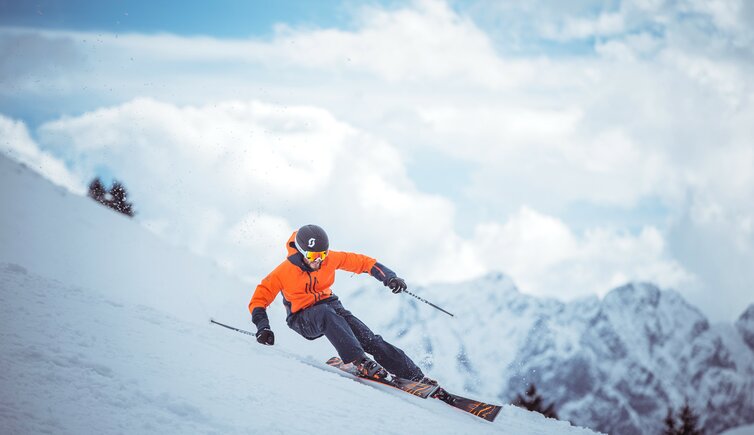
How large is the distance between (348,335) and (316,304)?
78 centimetres

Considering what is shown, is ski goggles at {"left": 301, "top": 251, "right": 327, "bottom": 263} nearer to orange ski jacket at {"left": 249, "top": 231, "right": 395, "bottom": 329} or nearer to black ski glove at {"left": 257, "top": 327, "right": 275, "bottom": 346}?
orange ski jacket at {"left": 249, "top": 231, "right": 395, "bottom": 329}

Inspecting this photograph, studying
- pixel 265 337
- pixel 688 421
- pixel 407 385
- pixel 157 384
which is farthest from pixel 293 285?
pixel 688 421

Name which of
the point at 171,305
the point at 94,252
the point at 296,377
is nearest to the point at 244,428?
the point at 296,377

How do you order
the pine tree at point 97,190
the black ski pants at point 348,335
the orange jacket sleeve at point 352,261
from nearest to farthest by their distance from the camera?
the black ski pants at point 348,335 < the orange jacket sleeve at point 352,261 < the pine tree at point 97,190

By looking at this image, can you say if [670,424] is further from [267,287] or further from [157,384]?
[157,384]

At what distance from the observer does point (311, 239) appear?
6.34 metres

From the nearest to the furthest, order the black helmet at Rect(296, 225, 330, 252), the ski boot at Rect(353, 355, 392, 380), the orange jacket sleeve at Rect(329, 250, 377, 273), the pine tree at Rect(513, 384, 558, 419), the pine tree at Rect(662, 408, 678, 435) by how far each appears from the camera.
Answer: the ski boot at Rect(353, 355, 392, 380), the black helmet at Rect(296, 225, 330, 252), the orange jacket sleeve at Rect(329, 250, 377, 273), the pine tree at Rect(513, 384, 558, 419), the pine tree at Rect(662, 408, 678, 435)

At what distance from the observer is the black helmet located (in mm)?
6332

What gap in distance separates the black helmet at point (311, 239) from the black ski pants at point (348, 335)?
706 mm

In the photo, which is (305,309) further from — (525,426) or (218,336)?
(525,426)

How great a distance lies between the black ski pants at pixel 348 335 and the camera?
5.93 metres

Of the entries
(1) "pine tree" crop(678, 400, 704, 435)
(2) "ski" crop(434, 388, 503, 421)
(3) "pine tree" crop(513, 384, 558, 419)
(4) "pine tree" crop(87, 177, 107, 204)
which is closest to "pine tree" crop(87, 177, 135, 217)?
(4) "pine tree" crop(87, 177, 107, 204)

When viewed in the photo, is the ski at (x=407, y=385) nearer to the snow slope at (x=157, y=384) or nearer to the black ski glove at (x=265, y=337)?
the snow slope at (x=157, y=384)

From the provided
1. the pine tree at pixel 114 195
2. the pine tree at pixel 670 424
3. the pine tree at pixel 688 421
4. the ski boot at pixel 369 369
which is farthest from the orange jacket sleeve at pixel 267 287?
the pine tree at pixel 688 421
